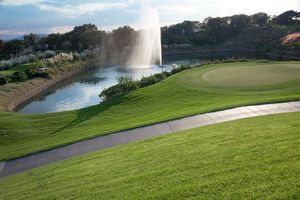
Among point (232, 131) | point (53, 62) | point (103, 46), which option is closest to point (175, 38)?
point (103, 46)

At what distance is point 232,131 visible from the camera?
470 inches

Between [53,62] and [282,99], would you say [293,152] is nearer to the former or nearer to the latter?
[282,99]

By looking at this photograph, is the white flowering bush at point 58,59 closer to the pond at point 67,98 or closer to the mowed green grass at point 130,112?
the pond at point 67,98

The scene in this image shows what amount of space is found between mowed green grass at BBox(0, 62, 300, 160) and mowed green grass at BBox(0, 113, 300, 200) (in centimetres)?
502

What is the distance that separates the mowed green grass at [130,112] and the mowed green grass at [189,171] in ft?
16.5

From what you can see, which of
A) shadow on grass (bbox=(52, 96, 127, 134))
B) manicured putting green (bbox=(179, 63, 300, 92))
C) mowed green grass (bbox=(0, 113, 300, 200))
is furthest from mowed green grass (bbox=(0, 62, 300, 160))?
mowed green grass (bbox=(0, 113, 300, 200))

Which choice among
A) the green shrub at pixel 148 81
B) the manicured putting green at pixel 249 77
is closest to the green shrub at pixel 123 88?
the green shrub at pixel 148 81

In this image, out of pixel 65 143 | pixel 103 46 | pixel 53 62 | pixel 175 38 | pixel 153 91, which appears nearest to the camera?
pixel 65 143

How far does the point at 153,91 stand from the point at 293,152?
716 inches

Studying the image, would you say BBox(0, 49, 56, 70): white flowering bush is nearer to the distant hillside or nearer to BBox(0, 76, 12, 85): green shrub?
BBox(0, 76, 12, 85): green shrub

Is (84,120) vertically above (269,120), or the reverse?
(269,120)

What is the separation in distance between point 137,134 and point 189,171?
7.58m

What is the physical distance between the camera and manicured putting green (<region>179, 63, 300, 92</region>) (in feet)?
77.9

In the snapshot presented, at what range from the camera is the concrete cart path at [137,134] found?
48.5 ft
